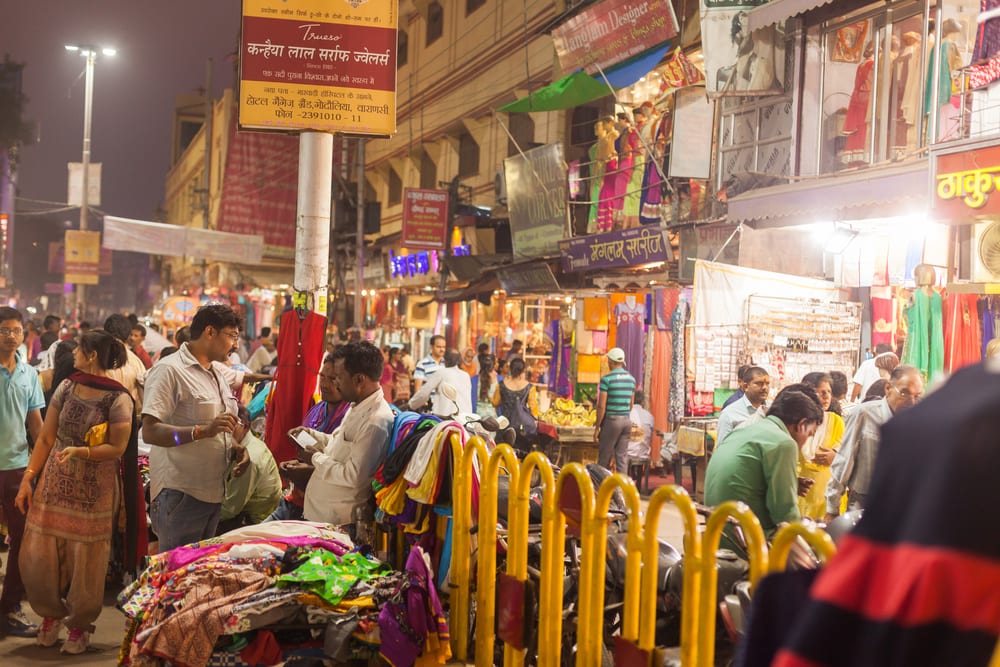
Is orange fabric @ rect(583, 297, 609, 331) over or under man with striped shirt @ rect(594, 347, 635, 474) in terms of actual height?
over

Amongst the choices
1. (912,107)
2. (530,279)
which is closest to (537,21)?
(530,279)

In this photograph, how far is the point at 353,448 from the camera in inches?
216

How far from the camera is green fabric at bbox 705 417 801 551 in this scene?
5.30m

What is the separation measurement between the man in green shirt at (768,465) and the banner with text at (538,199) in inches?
517

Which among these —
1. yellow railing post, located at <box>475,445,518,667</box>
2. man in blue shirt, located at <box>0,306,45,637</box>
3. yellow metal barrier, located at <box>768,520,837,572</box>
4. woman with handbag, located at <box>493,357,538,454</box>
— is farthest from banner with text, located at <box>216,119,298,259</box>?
yellow metal barrier, located at <box>768,520,837,572</box>

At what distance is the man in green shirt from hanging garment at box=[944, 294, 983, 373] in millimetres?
5412

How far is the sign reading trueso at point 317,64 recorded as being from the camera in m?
8.26

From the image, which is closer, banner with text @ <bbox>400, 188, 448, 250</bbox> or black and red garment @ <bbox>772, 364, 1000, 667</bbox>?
black and red garment @ <bbox>772, 364, 1000, 667</bbox>

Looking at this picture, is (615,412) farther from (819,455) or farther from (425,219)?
(425,219)

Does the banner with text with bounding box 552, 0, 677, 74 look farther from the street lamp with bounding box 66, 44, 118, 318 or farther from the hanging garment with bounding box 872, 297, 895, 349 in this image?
the street lamp with bounding box 66, 44, 118, 318

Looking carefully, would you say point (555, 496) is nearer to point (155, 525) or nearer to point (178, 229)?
point (155, 525)

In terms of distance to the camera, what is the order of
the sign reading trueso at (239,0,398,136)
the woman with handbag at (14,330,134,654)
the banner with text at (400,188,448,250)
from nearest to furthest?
the woman with handbag at (14,330,134,654)
the sign reading trueso at (239,0,398,136)
the banner with text at (400,188,448,250)

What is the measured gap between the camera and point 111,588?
7.88 meters

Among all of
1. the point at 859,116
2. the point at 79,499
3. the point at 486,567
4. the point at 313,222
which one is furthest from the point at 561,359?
the point at 486,567
